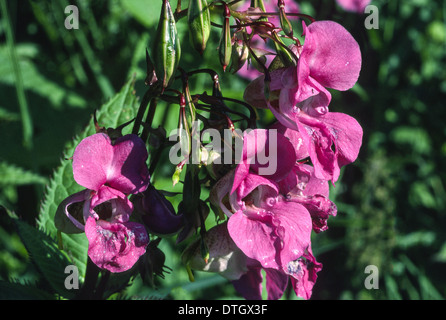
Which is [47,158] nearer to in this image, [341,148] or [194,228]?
[194,228]

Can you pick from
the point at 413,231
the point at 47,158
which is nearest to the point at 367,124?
the point at 413,231

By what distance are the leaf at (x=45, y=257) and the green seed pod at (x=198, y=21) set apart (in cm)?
52

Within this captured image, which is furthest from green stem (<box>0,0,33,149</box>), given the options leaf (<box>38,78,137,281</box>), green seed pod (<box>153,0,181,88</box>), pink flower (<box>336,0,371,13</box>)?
pink flower (<box>336,0,371,13</box>)

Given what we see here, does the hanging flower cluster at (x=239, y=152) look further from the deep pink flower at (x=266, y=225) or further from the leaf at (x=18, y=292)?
the leaf at (x=18, y=292)

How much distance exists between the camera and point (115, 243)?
73cm

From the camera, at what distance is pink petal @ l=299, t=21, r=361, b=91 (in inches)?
28.5

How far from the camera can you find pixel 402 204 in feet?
6.92

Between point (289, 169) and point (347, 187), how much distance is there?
1537mm

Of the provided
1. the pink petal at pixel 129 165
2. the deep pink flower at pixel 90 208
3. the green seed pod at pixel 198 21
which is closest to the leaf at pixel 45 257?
the deep pink flower at pixel 90 208

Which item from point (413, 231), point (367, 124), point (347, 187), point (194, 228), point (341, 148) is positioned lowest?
point (413, 231)

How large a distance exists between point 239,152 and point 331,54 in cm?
21

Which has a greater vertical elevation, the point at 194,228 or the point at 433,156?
the point at 194,228

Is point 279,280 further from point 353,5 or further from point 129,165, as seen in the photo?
point 353,5

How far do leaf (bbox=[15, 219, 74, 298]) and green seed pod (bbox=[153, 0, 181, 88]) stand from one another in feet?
1.52
